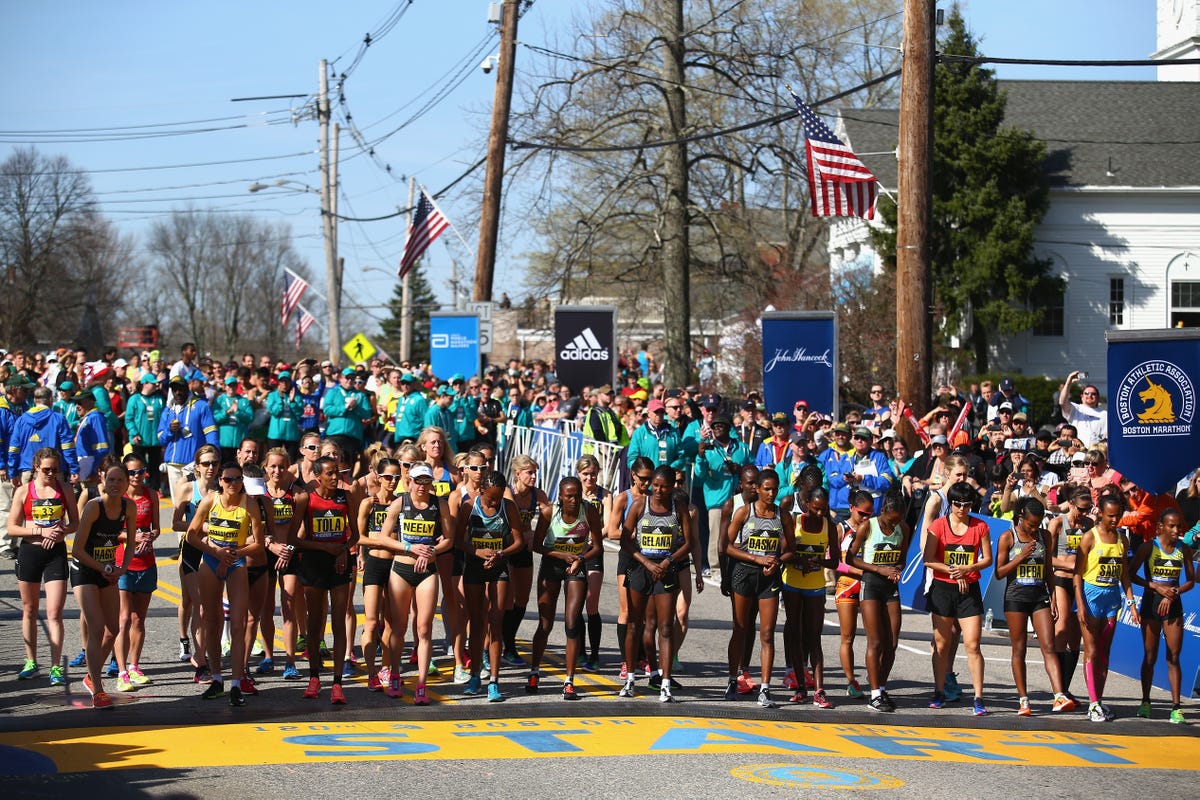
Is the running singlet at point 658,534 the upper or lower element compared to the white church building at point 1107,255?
lower

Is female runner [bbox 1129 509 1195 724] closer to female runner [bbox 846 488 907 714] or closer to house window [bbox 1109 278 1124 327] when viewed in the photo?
female runner [bbox 846 488 907 714]

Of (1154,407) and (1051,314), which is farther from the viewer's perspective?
(1051,314)

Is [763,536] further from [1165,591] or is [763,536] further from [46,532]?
[46,532]

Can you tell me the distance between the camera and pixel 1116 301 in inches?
1516

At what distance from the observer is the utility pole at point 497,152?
26.1 meters

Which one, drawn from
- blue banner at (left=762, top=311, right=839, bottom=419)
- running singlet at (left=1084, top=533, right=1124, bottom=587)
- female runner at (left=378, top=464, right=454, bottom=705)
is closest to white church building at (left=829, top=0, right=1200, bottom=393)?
blue banner at (left=762, top=311, right=839, bottom=419)

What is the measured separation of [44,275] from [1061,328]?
47468mm

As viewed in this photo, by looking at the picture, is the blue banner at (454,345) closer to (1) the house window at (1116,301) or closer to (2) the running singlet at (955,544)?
(2) the running singlet at (955,544)

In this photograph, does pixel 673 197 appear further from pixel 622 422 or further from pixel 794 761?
pixel 794 761

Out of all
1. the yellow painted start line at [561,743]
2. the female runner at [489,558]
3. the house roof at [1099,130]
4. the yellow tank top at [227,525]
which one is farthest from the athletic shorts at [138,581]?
the house roof at [1099,130]

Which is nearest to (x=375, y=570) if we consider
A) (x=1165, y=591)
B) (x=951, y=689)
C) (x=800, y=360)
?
(x=951, y=689)

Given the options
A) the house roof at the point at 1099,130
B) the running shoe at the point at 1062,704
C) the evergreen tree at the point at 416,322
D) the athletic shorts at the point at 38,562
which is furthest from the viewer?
the evergreen tree at the point at 416,322

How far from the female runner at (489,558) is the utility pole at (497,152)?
15.4 m

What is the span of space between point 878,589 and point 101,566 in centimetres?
616
